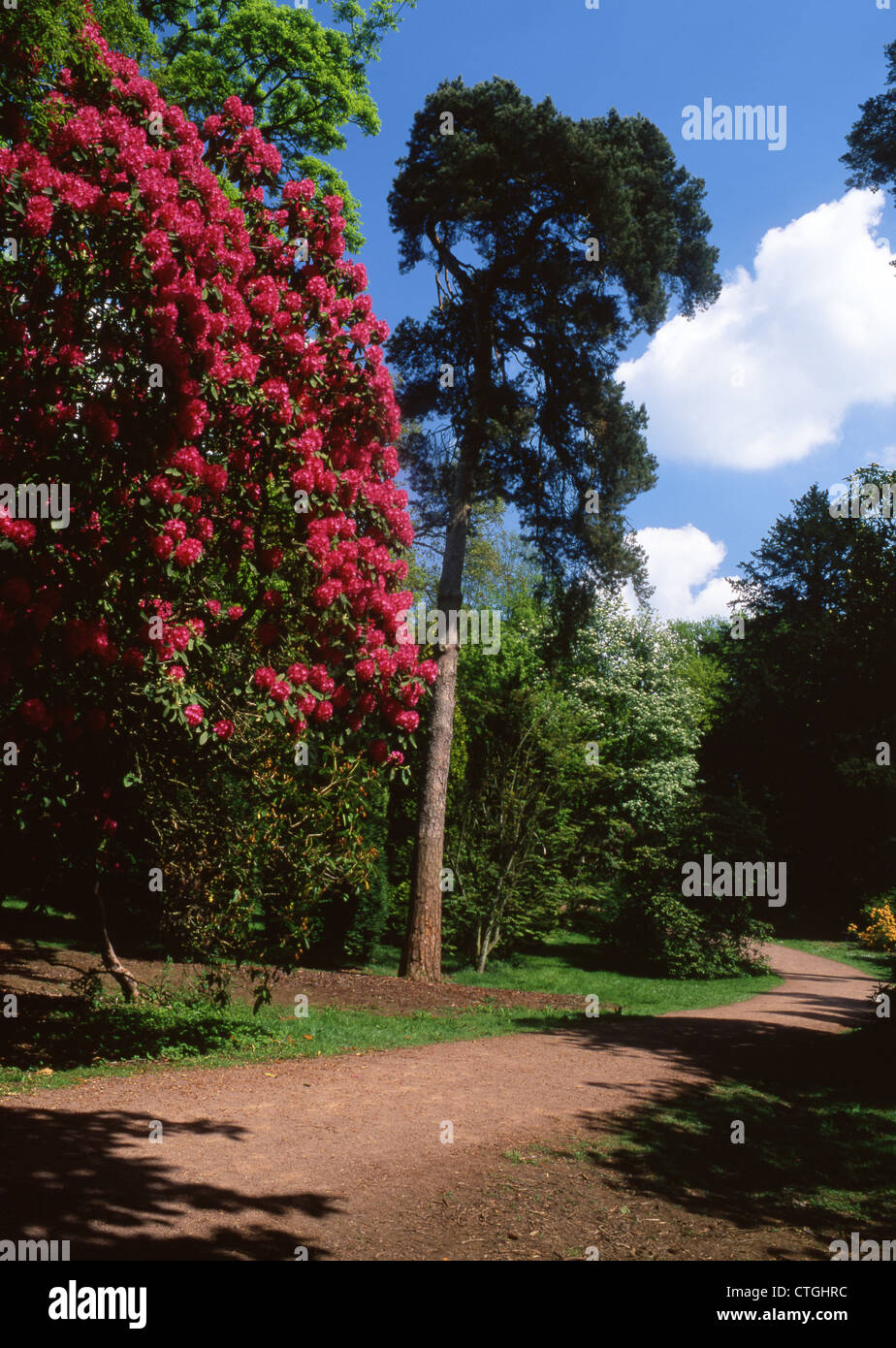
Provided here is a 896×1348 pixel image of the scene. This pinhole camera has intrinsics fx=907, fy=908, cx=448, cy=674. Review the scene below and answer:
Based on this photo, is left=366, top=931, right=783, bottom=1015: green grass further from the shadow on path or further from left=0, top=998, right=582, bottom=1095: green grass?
the shadow on path

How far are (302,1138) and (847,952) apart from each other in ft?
89.1

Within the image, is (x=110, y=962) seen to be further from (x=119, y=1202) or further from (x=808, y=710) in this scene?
(x=808, y=710)

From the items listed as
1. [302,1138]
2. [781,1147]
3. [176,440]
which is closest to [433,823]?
[781,1147]

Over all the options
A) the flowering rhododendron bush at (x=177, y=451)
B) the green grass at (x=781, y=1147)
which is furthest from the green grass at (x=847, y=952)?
the flowering rhododendron bush at (x=177, y=451)

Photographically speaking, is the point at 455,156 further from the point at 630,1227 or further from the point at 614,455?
the point at 630,1227

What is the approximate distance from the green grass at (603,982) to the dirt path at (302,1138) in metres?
5.09

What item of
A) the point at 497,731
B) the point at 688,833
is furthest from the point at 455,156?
the point at 688,833

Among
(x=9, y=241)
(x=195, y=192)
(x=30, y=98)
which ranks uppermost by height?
(x=30, y=98)

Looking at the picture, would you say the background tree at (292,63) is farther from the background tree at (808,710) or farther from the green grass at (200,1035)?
the background tree at (808,710)

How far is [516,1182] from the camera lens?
19.5 feet

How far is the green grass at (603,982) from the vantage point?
16.1 metres

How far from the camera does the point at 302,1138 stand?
6.50 m
